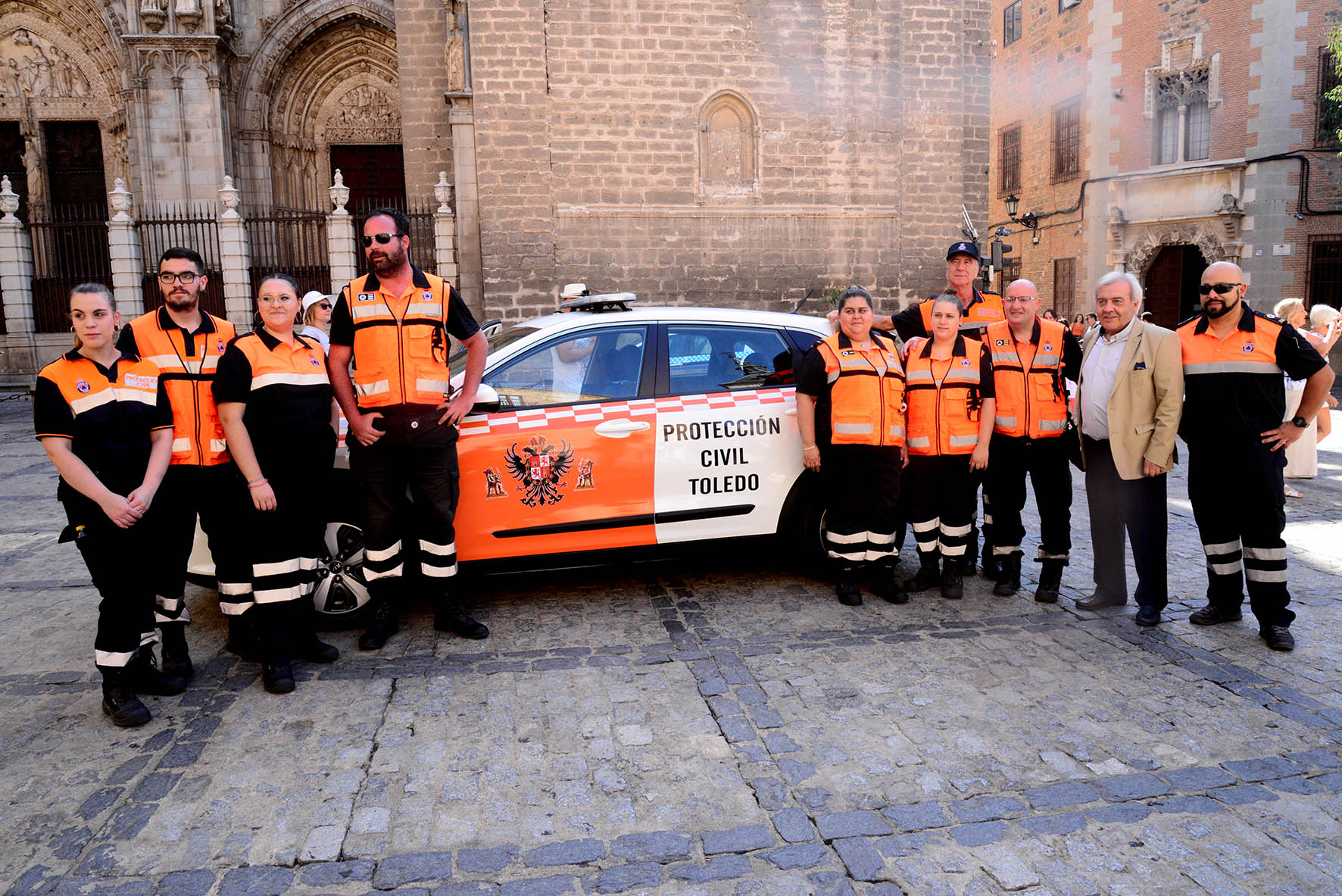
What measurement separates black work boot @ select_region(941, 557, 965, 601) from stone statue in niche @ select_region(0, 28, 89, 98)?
22.7 metres

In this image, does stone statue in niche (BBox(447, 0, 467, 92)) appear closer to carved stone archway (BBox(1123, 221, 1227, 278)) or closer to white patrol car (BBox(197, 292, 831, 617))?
white patrol car (BBox(197, 292, 831, 617))

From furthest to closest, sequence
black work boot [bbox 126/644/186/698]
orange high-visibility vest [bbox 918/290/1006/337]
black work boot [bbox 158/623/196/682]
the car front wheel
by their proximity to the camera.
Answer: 1. orange high-visibility vest [bbox 918/290/1006/337]
2. the car front wheel
3. black work boot [bbox 158/623/196/682]
4. black work boot [bbox 126/644/186/698]

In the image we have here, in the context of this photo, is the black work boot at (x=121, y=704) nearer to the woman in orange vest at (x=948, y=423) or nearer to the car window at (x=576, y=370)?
the car window at (x=576, y=370)

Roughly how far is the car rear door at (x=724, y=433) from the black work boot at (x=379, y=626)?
1.56 meters

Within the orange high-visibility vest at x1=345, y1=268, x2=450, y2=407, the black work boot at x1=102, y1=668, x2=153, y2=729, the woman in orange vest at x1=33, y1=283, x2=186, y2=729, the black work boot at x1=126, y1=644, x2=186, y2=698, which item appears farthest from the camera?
the orange high-visibility vest at x1=345, y1=268, x2=450, y2=407

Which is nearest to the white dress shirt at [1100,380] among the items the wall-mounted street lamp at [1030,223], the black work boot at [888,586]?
the black work boot at [888,586]

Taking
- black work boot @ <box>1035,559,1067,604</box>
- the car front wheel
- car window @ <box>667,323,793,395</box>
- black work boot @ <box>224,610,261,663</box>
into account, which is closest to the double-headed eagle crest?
car window @ <box>667,323,793,395</box>

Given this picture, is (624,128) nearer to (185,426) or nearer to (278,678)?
(185,426)

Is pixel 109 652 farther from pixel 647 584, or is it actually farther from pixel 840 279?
pixel 840 279

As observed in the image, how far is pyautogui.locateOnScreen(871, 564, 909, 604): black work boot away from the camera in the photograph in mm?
5484

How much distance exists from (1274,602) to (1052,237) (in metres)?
24.7

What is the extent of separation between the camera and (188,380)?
421 cm

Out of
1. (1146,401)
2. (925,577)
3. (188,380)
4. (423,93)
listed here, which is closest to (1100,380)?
(1146,401)

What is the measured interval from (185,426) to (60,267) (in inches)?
748
